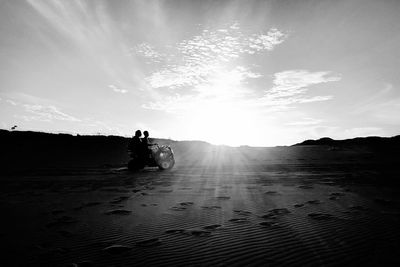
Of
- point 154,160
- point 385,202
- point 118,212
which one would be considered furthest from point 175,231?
point 154,160

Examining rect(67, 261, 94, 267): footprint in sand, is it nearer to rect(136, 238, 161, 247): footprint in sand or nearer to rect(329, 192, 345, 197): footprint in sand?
rect(136, 238, 161, 247): footprint in sand

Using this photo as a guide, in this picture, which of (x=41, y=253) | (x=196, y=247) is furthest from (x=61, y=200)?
(x=196, y=247)

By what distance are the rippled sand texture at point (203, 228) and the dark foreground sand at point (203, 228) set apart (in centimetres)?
1

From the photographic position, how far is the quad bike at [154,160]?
1523 cm

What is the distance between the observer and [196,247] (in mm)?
3920

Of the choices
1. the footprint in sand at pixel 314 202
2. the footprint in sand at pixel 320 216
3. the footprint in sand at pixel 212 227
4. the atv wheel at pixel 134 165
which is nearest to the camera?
the footprint in sand at pixel 212 227

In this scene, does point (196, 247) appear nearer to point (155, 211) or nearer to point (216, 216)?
point (216, 216)

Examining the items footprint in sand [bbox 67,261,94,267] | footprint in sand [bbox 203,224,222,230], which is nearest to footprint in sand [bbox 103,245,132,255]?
footprint in sand [bbox 67,261,94,267]

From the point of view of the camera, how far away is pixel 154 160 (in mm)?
15586

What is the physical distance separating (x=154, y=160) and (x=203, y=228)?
11.1m

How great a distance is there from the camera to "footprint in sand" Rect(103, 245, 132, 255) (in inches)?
147

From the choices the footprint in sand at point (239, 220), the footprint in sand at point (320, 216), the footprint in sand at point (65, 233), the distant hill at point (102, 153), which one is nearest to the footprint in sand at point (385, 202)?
the footprint in sand at point (320, 216)

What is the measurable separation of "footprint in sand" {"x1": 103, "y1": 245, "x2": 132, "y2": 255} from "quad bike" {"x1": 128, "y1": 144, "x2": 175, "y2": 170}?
11.3 metres

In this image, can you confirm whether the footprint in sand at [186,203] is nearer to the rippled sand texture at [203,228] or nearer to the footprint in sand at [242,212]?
the rippled sand texture at [203,228]
